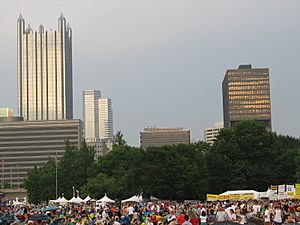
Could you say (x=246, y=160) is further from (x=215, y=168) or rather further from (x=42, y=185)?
(x=42, y=185)

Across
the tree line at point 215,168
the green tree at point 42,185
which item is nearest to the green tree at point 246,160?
the tree line at point 215,168

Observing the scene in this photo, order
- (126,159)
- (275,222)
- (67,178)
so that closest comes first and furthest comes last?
(275,222)
(126,159)
(67,178)

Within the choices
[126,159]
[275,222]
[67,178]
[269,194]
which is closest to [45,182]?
[67,178]

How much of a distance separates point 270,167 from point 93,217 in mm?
37547

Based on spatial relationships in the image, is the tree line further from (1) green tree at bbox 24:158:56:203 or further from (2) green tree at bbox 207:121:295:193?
(1) green tree at bbox 24:158:56:203

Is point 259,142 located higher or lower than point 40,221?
higher

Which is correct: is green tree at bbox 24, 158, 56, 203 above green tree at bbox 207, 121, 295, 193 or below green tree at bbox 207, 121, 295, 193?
below

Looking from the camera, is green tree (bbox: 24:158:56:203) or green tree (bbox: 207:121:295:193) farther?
green tree (bbox: 24:158:56:203)

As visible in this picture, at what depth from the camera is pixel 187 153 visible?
240 feet

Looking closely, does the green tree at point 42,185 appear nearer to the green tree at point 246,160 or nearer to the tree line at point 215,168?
the tree line at point 215,168

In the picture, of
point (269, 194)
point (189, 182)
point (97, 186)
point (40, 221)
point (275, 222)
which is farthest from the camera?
point (97, 186)

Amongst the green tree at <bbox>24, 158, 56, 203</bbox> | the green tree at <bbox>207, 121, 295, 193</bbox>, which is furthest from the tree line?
the green tree at <bbox>24, 158, 56, 203</bbox>

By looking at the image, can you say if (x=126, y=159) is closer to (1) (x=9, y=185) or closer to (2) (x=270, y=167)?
(2) (x=270, y=167)

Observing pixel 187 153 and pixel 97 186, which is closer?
pixel 187 153
